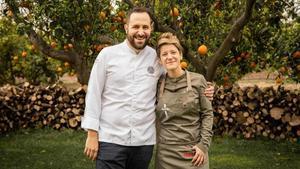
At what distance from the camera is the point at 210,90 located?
283 cm

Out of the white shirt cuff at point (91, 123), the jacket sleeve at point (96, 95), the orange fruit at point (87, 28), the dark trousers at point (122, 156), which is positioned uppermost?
the orange fruit at point (87, 28)

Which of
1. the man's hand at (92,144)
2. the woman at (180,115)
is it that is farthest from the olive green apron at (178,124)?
the man's hand at (92,144)

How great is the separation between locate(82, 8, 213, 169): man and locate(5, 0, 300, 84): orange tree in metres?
2.30

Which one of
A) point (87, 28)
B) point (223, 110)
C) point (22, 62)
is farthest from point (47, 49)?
point (22, 62)

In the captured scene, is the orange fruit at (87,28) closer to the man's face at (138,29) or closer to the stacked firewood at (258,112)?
the stacked firewood at (258,112)

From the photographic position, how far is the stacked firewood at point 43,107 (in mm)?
9172

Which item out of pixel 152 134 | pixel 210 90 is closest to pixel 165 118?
pixel 152 134

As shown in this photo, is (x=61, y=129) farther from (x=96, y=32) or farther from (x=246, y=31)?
(x=246, y=31)

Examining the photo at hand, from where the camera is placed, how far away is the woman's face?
2753mm

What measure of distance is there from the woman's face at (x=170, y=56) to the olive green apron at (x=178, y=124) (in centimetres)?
11

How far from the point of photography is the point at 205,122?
2.78 metres

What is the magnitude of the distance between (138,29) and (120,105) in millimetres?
444

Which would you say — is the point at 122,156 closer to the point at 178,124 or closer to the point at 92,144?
the point at 92,144

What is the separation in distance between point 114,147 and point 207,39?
3.68 m
